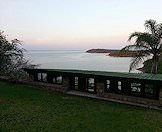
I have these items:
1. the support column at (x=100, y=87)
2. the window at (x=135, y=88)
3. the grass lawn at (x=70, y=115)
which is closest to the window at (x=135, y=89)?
the window at (x=135, y=88)

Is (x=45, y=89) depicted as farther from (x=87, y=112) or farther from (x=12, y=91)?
(x=87, y=112)

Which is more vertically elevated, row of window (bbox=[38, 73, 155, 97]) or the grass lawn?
row of window (bbox=[38, 73, 155, 97])

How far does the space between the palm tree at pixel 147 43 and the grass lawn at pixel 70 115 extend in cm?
952

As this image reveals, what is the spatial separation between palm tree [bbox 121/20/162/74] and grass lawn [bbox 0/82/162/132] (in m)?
9.52

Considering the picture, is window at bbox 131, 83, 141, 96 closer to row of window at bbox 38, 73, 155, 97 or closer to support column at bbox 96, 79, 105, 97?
row of window at bbox 38, 73, 155, 97

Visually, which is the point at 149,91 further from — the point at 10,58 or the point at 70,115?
the point at 10,58

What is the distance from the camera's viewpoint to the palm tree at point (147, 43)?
29.4 meters

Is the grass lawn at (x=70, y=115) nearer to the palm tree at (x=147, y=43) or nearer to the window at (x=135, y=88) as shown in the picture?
the window at (x=135, y=88)

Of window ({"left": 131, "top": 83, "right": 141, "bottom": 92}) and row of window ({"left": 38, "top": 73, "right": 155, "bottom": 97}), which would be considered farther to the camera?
window ({"left": 131, "top": 83, "right": 141, "bottom": 92})

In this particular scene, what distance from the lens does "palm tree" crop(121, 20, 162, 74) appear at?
29.4 m

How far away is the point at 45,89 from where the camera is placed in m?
28.0

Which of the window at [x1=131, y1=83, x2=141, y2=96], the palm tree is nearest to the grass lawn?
the window at [x1=131, y1=83, x2=141, y2=96]

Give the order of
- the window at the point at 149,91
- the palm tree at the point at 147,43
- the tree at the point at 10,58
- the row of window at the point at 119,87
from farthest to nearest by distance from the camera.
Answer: the tree at the point at 10,58 → the palm tree at the point at 147,43 → the row of window at the point at 119,87 → the window at the point at 149,91

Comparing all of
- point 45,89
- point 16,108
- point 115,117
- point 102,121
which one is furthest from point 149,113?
point 45,89
